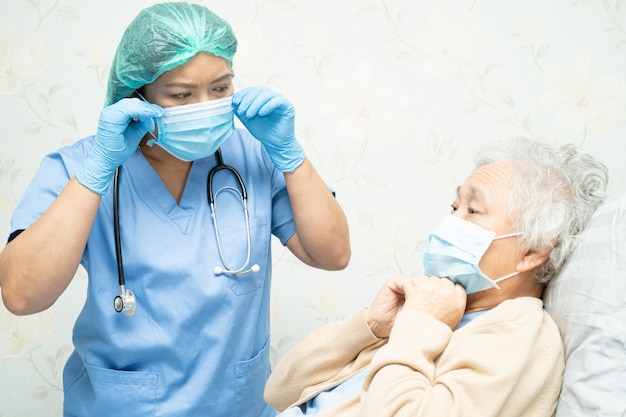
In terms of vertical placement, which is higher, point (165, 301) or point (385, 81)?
point (385, 81)

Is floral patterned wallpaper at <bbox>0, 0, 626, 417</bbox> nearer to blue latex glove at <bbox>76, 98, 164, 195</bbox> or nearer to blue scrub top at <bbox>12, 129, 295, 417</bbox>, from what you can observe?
blue scrub top at <bbox>12, 129, 295, 417</bbox>

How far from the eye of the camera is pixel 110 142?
1.36 metres

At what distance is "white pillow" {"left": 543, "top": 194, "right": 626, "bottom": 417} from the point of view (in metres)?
1.09

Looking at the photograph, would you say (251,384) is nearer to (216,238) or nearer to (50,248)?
(216,238)

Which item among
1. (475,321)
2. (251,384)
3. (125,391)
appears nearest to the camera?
(475,321)

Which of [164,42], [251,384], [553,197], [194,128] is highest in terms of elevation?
[164,42]

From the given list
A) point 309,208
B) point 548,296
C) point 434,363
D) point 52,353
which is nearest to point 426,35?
point 309,208

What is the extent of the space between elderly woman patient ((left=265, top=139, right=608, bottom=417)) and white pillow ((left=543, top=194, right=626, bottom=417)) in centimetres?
3

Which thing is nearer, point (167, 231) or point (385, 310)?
point (385, 310)

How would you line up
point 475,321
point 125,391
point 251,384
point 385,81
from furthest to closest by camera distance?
point 385,81, point 251,384, point 125,391, point 475,321

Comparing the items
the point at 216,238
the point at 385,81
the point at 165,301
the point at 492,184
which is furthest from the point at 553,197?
the point at 385,81

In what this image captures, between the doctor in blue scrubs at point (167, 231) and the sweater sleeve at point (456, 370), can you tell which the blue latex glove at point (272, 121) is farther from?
the sweater sleeve at point (456, 370)

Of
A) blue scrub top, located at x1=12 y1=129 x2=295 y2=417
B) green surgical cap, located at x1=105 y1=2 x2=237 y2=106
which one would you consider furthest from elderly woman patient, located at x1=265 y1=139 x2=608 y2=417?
green surgical cap, located at x1=105 y1=2 x2=237 y2=106

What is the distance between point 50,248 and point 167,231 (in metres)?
0.26
